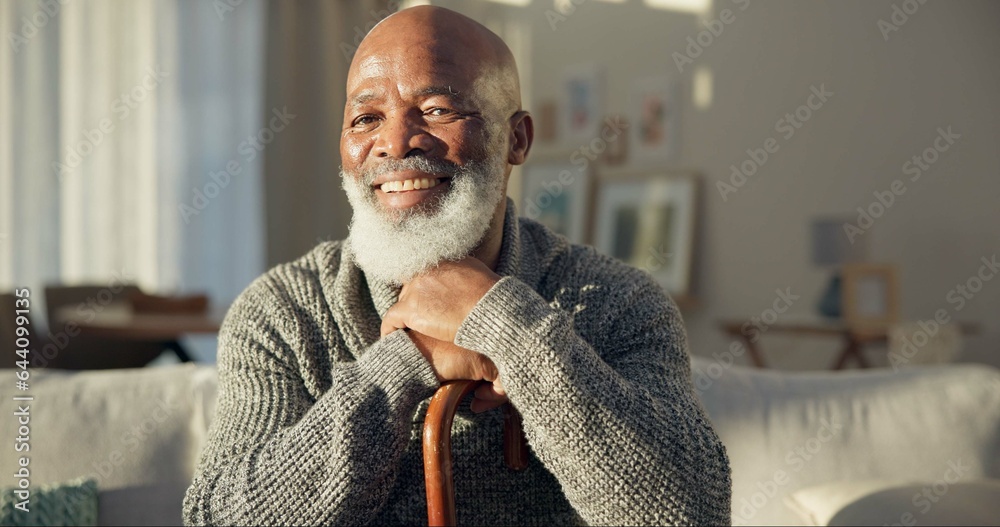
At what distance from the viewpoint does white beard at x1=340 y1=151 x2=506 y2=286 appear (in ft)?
4.04

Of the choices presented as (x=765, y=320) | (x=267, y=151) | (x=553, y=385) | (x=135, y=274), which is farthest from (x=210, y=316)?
(x=553, y=385)

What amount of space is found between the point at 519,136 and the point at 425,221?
0.82ft

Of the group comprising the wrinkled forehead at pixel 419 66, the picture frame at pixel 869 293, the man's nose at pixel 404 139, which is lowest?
the picture frame at pixel 869 293

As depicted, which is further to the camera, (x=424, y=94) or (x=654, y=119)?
(x=654, y=119)

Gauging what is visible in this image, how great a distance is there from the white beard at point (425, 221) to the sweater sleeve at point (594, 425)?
134 millimetres

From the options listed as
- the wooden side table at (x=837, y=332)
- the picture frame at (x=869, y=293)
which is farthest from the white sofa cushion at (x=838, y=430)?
the picture frame at (x=869, y=293)

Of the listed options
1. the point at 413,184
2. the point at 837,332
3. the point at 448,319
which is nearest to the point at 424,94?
the point at 413,184

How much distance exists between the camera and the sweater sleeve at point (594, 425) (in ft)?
3.56

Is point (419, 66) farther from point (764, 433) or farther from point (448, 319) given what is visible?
point (764, 433)

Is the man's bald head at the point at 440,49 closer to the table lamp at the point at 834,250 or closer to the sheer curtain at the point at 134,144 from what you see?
the table lamp at the point at 834,250

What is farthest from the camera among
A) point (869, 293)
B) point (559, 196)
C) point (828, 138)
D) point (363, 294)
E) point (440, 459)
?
point (559, 196)

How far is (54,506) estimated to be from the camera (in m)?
1.46

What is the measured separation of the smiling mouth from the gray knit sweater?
6.7 inches

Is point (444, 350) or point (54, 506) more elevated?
point (444, 350)
